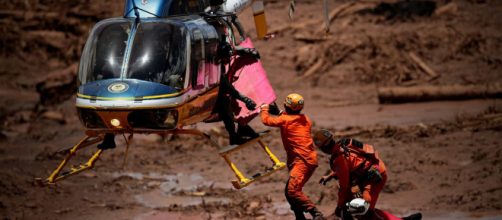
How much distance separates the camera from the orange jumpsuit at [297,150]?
46.7 ft

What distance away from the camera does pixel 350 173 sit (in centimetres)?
1380

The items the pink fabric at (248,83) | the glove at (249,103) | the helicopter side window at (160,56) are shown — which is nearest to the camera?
the helicopter side window at (160,56)

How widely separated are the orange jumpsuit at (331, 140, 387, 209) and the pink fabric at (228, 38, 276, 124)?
6.20ft

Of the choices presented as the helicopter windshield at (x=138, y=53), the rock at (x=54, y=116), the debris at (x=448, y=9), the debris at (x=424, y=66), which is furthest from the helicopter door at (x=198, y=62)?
the debris at (x=448, y=9)

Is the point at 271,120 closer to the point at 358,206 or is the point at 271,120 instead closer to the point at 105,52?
the point at 358,206

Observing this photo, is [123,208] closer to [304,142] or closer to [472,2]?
[304,142]

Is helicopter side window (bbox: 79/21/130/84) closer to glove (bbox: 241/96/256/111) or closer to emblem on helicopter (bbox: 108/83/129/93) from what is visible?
emblem on helicopter (bbox: 108/83/129/93)

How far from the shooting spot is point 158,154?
2372cm

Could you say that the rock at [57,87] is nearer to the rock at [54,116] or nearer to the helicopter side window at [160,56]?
the rock at [54,116]

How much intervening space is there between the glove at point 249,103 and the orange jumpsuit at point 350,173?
1.52 m

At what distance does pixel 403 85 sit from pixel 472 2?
190 inches

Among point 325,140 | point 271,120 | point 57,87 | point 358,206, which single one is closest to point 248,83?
point 271,120

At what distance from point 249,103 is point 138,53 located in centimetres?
187


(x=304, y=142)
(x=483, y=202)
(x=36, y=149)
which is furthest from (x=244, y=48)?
(x=36, y=149)
